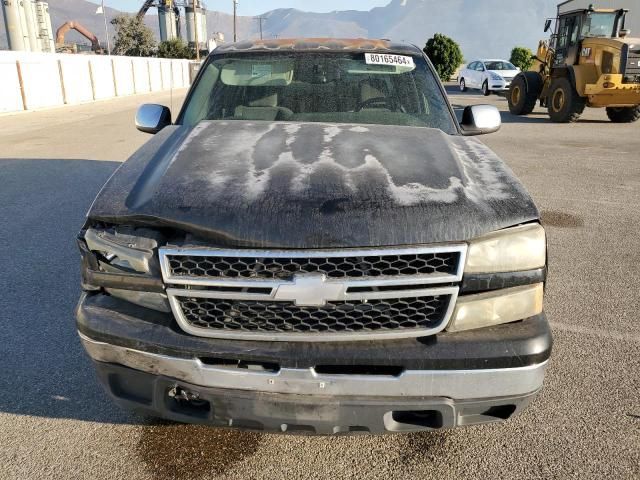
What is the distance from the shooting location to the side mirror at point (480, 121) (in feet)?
11.2

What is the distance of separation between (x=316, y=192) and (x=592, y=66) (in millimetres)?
13108

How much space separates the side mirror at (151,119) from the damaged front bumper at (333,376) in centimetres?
189

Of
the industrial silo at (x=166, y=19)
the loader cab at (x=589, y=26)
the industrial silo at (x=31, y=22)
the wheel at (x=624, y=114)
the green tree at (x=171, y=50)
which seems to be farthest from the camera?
the industrial silo at (x=166, y=19)

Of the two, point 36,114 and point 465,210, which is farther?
point 36,114

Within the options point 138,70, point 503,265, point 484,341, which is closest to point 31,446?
point 484,341

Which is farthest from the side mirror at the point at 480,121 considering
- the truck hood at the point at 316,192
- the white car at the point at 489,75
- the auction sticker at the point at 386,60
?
the white car at the point at 489,75

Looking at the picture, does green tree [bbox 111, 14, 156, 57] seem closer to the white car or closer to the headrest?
the white car

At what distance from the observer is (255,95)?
11.3 feet

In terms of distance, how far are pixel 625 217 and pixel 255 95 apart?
4665mm

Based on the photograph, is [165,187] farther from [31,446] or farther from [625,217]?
[625,217]

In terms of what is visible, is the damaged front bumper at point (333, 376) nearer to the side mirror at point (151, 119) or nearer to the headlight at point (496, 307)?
the headlight at point (496, 307)

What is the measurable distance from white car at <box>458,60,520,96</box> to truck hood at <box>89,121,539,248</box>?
71.9 ft

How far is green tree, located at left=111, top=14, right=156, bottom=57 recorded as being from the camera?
52.3 meters

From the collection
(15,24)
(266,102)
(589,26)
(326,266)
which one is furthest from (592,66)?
(15,24)
